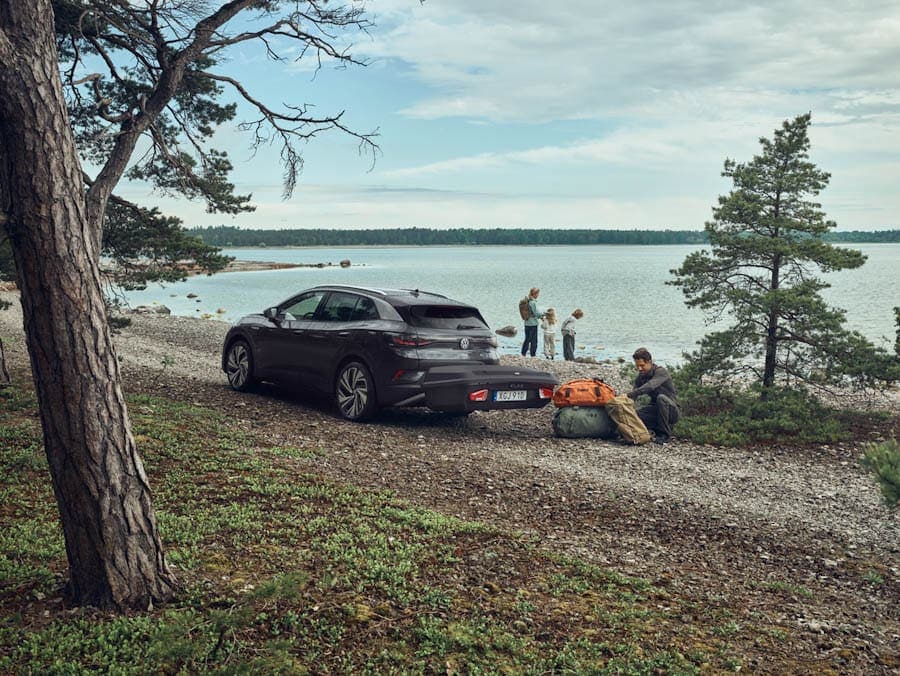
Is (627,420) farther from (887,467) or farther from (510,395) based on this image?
(887,467)

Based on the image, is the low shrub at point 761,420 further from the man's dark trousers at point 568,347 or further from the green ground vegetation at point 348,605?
the man's dark trousers at point 568,347

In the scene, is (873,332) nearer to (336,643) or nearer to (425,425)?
(425,425)

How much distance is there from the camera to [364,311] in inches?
441

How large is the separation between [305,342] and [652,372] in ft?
16.6

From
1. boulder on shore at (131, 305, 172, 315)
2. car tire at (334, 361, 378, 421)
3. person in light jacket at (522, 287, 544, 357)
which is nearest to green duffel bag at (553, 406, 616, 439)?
car tire at (334, 361, 378, 421)

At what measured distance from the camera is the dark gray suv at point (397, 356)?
34.4 feet

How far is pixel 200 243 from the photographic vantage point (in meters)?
14.8

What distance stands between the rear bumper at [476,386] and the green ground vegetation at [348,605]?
3.52 m

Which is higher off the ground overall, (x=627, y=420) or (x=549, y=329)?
(x=549, y=329)

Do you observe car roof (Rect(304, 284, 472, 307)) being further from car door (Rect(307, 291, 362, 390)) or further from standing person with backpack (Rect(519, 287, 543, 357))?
standing person with backpack (Rect(519, 287, 543, 357))

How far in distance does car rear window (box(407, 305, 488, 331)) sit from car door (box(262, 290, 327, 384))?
1.99 metres

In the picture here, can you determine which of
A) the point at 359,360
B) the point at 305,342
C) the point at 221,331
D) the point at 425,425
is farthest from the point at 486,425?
the point at 221,331

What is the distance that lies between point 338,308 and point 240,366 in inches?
104

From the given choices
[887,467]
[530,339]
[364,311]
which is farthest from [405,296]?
[530,339]
